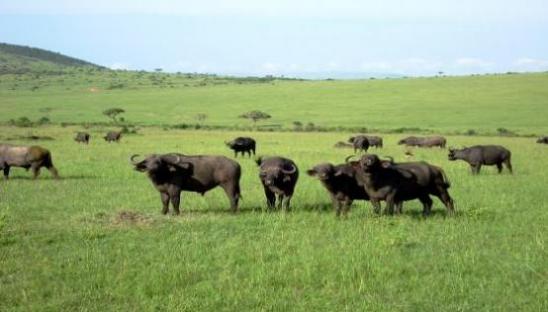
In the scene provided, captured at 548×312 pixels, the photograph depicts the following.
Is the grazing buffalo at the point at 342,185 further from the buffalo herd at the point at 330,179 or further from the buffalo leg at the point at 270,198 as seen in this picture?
the buffalo leg at the point at 270,198

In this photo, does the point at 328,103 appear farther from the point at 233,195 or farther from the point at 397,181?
the point at 397,181

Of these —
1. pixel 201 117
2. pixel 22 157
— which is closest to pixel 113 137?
pixel 22 157

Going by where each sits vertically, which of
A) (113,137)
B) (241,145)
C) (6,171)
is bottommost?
(113,137)

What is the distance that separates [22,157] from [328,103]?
257 ft

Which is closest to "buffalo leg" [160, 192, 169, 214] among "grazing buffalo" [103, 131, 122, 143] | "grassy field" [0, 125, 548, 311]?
"grassy field" [0, 125, 548, 311]

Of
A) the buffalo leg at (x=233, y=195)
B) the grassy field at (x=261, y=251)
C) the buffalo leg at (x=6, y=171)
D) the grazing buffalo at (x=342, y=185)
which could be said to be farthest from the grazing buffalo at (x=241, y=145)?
the grazing buffalo at (x=342, y=185)

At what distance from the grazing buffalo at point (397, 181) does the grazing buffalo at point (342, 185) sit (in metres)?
0.19

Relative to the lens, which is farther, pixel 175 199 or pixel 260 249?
pixel 175 199

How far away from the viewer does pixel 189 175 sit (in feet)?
53.3

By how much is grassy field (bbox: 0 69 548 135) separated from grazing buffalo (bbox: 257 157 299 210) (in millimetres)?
47918

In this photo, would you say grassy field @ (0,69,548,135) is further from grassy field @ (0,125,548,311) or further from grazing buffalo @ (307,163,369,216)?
grazing buffalo @ (307,163,369,216)

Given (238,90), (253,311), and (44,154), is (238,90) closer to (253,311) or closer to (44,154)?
(44,154)

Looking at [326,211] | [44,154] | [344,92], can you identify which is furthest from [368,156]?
[344,92]

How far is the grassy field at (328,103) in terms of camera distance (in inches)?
3004
